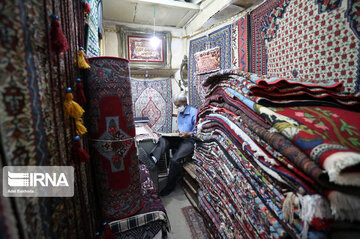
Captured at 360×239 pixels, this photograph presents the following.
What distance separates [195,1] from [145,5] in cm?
85

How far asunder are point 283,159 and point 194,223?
5.34 feet

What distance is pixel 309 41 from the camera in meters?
1.14

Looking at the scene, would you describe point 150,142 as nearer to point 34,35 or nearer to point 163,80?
point 163,80

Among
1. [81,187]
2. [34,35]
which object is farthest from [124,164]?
[34,35]

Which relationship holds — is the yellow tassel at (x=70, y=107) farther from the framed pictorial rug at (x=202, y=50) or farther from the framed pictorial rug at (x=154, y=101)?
the framed pictorial rug at (x=154, y=101)

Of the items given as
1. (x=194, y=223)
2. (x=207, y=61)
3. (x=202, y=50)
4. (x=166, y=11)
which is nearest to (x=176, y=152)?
(x=194, y=223)

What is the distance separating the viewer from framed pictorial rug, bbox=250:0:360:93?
0.91m

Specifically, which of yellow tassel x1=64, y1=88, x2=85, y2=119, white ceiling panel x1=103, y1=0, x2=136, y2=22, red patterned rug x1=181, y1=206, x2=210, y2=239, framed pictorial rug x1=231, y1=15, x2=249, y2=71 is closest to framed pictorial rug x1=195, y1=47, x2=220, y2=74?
framed pictorial rug x1=231, y1=15, x2=249, y2=71

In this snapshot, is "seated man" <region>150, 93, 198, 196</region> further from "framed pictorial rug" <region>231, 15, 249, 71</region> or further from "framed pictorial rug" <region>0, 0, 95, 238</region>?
"framed pictorial rug" <region>0, 0, 95, 238</region>

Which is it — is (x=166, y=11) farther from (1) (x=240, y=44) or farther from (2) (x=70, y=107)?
(2) (x=70, y=107)

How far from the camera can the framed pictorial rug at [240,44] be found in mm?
1805

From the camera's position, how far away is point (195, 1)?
9.29 ft

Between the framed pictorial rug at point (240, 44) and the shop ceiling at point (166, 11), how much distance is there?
0.25 meters

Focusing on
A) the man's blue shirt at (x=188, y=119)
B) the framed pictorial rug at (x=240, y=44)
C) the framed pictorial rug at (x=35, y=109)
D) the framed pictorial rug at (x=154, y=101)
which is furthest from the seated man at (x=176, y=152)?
the framed pictorial rug at (x=35, y=109)
